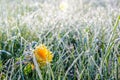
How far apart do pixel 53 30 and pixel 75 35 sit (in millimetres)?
132

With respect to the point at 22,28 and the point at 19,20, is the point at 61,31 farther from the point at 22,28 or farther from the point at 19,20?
the point at 19,20

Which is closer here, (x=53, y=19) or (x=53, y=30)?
(x=53, y=30)

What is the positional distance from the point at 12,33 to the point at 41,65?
645 mm


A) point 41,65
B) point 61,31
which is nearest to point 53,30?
point 61,31

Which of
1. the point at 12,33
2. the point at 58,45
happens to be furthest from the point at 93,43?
the point at 12,33

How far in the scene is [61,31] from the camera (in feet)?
6.14

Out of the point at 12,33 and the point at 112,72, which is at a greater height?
the point at 12,33

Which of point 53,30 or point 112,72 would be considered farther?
point 53,30

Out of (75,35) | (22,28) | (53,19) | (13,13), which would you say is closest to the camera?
(75,35)

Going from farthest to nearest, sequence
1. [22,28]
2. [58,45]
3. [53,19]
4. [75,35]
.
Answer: [53,19] → [22,28] → [75,35] → [58,45]

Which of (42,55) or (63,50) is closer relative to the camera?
(42,55)

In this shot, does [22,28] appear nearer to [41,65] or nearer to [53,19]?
[53,19]

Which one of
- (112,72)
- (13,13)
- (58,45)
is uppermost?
(13,13)

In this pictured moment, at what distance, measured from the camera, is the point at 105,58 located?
1297 millimetres
